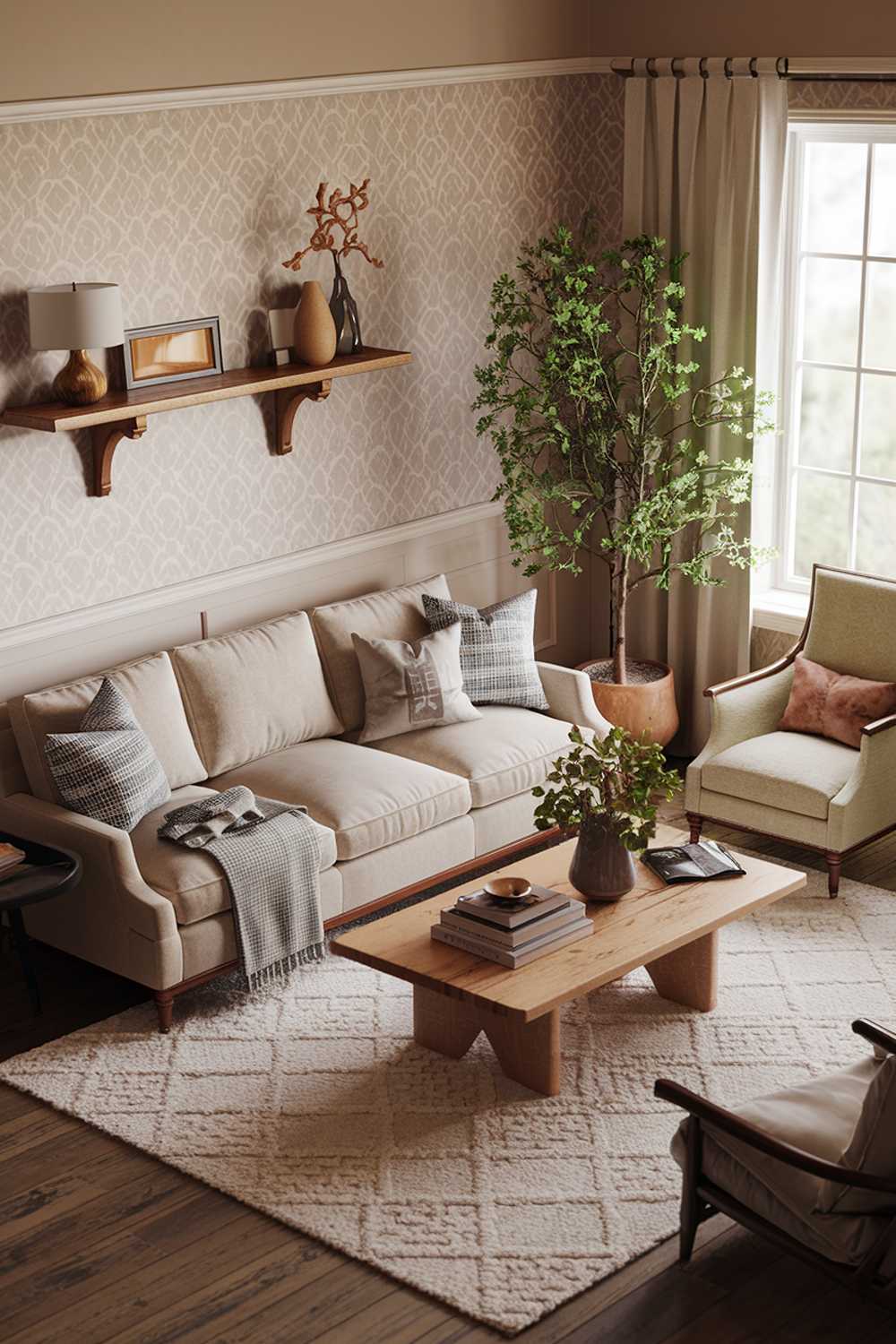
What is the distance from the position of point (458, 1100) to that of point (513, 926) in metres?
0.51

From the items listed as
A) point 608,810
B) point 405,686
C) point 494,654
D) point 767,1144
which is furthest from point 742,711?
point 767,1144

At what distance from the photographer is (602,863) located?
4.66 meters

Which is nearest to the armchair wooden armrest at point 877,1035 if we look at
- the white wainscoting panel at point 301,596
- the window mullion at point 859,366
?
the white wainscoting panel at point 301,596

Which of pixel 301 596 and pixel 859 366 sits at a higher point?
pixel 859 366

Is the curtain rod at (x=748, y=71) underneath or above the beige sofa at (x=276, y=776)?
above

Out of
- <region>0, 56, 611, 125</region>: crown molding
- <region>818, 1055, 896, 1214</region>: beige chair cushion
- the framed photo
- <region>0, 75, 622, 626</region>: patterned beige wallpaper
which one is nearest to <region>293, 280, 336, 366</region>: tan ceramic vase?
<region>0, 75, 622, 626</region>: patterned beige wallpaper

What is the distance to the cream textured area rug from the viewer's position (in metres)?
3.84

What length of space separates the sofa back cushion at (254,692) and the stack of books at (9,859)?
0.83 metres

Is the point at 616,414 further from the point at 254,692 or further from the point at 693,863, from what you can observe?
the point at 693,863

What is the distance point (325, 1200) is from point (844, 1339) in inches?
48.8

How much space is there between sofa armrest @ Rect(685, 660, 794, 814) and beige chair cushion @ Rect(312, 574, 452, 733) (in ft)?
3.64

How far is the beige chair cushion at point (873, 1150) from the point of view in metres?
3.21

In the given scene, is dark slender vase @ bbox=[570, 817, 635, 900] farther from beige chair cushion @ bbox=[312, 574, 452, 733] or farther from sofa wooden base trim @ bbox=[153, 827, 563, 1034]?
beige chair cushion @ bbox=[312, 574, 452, 733]

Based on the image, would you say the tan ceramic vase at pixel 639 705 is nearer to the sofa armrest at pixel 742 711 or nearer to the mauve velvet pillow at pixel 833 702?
the sofa armrest at pixel 742 711
